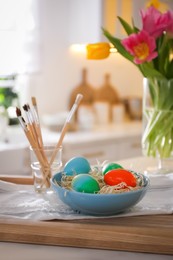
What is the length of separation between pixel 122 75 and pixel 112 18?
0.73 meters

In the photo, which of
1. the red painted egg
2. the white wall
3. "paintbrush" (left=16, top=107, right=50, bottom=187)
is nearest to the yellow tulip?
"paintbrush" (left=16, top=107, right=50, bottom=187)

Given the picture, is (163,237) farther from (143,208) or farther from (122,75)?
(122,75)

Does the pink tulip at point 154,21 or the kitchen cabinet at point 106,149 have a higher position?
the pink tulip at point 154,21

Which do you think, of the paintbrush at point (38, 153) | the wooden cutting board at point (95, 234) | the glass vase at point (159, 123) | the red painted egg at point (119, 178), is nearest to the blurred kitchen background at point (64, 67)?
the glass vase at point (159, 123)

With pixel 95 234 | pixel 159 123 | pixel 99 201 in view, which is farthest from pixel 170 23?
pixel 95 234

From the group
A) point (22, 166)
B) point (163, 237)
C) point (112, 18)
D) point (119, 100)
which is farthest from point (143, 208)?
point (119, 100)

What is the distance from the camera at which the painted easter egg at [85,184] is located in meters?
1.29

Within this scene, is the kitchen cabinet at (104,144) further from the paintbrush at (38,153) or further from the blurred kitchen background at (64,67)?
the paintbrush at (38,153)

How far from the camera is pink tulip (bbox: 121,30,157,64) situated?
1.58 metres

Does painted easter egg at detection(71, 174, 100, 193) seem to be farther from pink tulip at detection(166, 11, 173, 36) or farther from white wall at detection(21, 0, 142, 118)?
white wall at detection(21, 0, 142, 118)

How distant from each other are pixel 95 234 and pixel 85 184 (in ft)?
0.51

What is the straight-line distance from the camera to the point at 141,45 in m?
1.58

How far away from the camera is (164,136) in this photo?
73.6 inches

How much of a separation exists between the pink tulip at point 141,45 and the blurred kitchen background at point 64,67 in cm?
150
